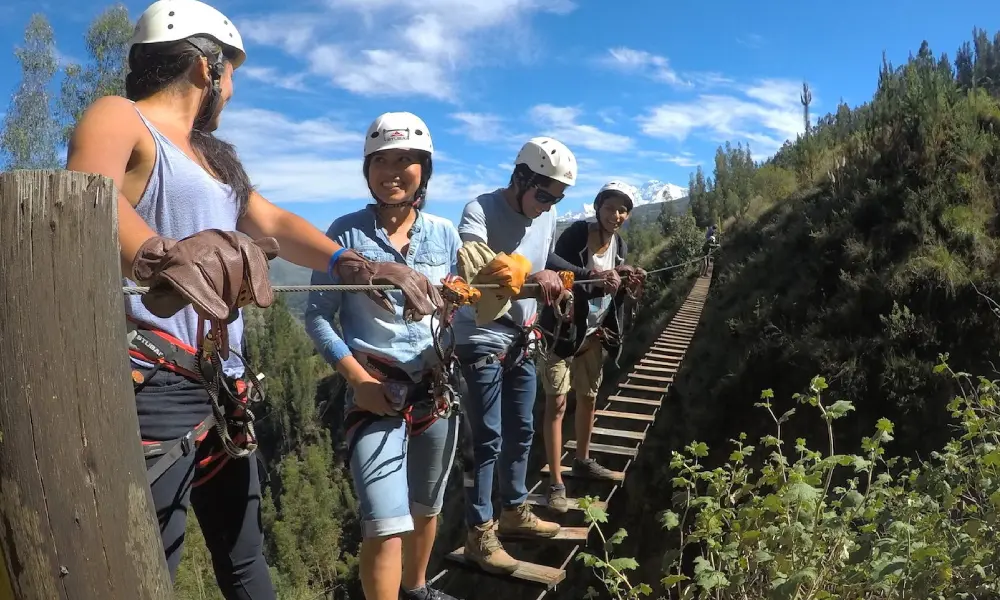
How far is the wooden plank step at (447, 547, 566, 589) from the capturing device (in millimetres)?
3170

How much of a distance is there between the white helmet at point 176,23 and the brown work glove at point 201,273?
2.46 feet

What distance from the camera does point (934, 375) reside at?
7500mm

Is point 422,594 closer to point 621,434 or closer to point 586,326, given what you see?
point 586,326

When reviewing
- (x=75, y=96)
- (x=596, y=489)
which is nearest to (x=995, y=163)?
(x=596, y=489)

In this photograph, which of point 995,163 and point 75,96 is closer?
point 995,163

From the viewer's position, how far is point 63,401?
2.70 feet

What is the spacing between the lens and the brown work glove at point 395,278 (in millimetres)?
1927

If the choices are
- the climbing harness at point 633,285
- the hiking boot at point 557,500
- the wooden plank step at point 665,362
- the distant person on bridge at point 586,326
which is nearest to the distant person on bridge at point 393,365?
the distant person on bridge at point 586,326

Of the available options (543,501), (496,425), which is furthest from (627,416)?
(496,425)

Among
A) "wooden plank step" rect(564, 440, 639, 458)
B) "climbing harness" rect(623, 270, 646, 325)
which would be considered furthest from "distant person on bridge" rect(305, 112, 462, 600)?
"wooden plank step" rect(564, 440, 639, 458)

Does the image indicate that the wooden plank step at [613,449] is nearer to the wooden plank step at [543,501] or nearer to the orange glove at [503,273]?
the wooden plank step at [543,501]

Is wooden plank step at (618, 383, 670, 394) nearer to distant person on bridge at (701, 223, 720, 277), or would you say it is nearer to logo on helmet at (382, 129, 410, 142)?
logo on helmet at (382, 129, 410, 142)

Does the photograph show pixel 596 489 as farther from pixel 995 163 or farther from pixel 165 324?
pixel 995 163

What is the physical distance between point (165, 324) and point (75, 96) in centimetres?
1940
